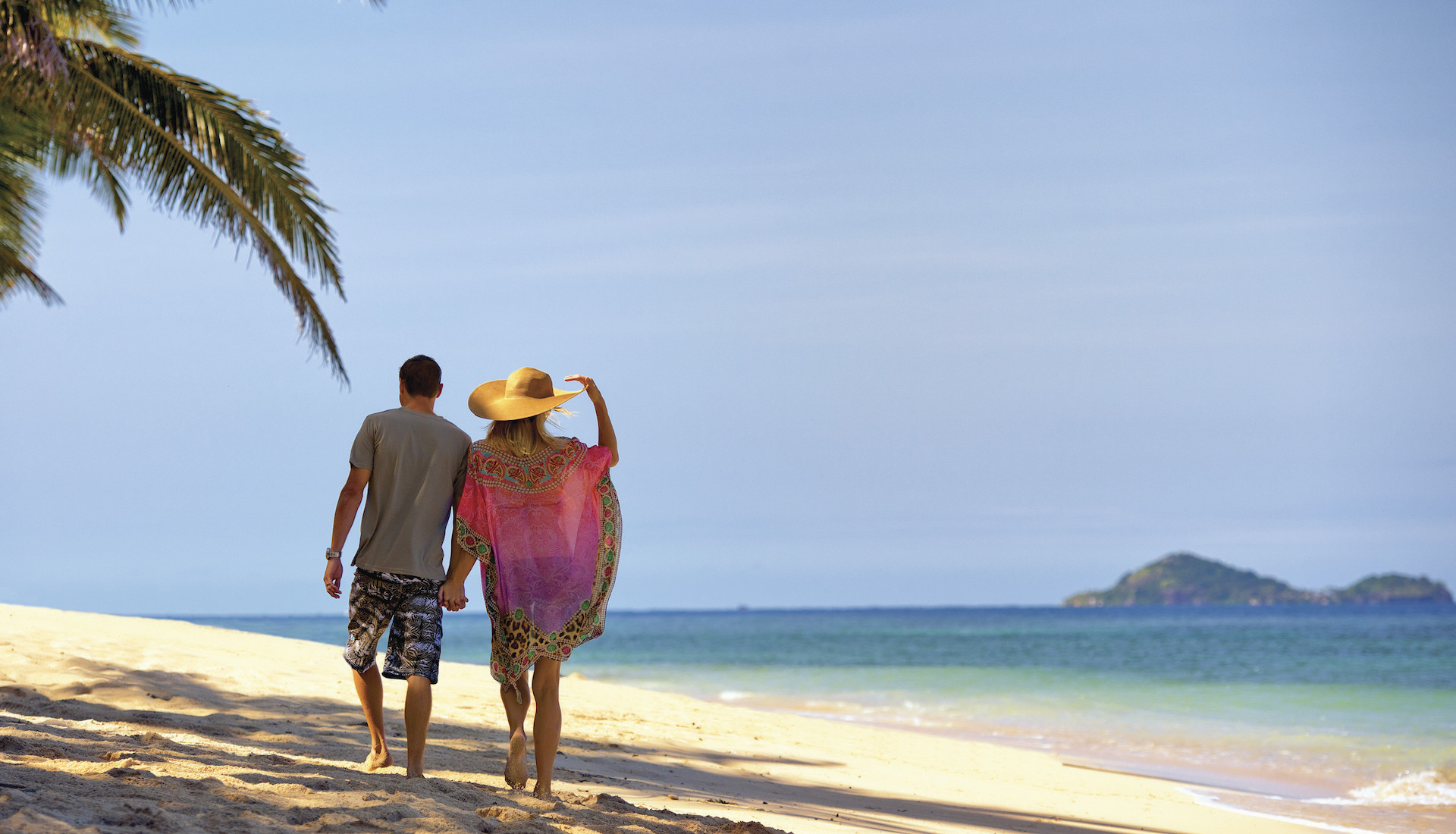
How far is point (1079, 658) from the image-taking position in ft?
106

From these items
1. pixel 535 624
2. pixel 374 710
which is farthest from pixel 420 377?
pixel 374 710

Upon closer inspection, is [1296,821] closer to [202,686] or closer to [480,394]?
[480,394]

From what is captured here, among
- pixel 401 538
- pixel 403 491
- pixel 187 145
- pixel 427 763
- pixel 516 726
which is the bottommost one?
pixel 427 763

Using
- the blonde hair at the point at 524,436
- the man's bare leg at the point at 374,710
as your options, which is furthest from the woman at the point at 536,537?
the man's bare leg at the point at 374,710

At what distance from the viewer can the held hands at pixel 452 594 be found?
4371 millimetres

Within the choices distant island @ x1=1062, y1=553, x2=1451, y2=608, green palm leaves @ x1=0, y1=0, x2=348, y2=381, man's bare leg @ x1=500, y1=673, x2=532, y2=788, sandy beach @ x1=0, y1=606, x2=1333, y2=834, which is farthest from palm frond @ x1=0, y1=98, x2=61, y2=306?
distant island @ x1=1062, y1=553, x2=1451, y2=608

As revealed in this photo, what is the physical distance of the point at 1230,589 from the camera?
345 feet

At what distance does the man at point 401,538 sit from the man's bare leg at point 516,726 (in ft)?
1.01

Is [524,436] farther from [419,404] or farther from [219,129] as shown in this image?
[219,129]

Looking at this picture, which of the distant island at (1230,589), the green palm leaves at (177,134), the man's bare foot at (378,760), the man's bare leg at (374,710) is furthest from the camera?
the distant island at (1230,589)

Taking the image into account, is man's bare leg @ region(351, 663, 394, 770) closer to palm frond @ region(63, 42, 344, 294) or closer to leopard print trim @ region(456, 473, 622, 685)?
leopard print trim @ region(456, 473, 622, 685)

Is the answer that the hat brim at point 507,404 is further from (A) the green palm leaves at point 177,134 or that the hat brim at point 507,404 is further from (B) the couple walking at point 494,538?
(A) the green palm leaves at point 177,134

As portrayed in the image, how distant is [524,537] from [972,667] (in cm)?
2498

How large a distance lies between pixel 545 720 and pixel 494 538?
71 cm
